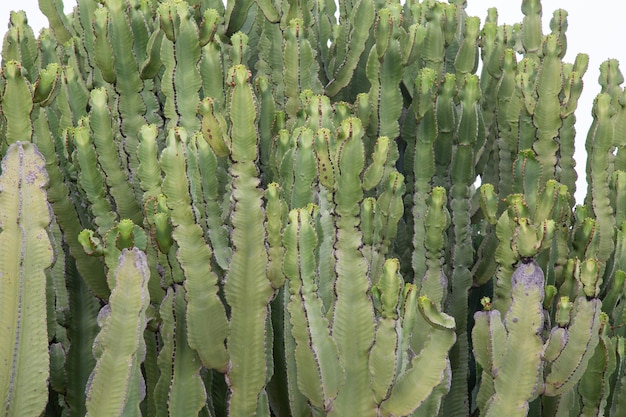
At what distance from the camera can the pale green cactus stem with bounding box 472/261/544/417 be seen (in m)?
2.18

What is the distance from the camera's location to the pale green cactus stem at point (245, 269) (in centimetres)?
225

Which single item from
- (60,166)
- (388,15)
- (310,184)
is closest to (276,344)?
(310,184)

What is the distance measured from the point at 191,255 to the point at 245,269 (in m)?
0.14

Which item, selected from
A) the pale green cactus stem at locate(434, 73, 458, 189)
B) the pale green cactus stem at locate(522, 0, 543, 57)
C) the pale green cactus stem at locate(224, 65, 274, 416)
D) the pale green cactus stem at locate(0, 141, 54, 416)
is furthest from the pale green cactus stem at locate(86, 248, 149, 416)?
the pale green cactus stem at locate(522, 0, 543, 57)

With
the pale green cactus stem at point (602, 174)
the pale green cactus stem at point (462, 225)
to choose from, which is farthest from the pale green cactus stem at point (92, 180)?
the pale green cactus stem at point (602, 174)

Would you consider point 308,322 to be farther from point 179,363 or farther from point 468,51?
point 468,51

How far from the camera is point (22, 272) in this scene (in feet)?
6.64

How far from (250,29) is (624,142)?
4.68 feet

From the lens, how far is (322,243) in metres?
2.38

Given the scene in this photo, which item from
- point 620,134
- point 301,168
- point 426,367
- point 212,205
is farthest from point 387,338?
point 620,134

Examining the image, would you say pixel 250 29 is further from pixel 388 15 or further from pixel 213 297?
pixel 213 297

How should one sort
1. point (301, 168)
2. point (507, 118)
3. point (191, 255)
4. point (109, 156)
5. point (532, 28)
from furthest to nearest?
point (532, 28), point (507, 118), point (109, 156), point (301, 168), point (191, 255)

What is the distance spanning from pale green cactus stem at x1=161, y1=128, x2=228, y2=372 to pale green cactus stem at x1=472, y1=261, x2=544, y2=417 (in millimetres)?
649

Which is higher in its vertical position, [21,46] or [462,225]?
[21,46]
